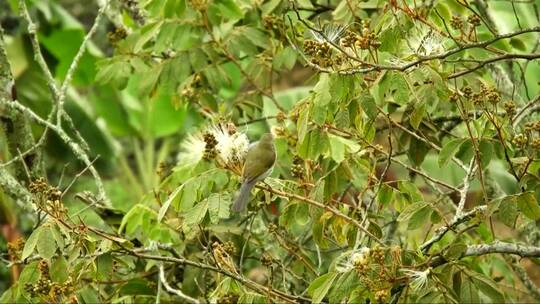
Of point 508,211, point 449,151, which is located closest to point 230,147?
point 449,151

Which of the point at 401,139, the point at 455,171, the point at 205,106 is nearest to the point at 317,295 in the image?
the point at 401,139

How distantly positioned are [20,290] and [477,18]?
1.82 metres

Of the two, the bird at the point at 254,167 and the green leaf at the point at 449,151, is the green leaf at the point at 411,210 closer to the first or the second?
the green leaf at the point at 449,151

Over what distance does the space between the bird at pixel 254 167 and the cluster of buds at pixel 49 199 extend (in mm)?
627

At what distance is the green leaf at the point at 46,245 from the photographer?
11.2 feet

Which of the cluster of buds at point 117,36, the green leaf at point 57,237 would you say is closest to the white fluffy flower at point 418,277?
the green leaf at point 57,237

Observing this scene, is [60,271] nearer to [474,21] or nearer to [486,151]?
[486,151]

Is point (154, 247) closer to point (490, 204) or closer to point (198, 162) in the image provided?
point (198, 162)

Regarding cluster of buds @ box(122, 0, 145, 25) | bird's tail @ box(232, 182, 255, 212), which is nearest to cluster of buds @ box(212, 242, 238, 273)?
bird's tail @ box(232, 182, 255, 212)

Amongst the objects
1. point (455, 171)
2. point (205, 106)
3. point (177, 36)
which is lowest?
point (455, 171)

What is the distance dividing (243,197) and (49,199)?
70 centimetres

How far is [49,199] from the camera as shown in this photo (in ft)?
11.5

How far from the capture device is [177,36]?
476 centimetres

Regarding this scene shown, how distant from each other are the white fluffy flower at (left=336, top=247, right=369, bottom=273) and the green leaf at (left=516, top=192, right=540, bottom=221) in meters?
0.52
